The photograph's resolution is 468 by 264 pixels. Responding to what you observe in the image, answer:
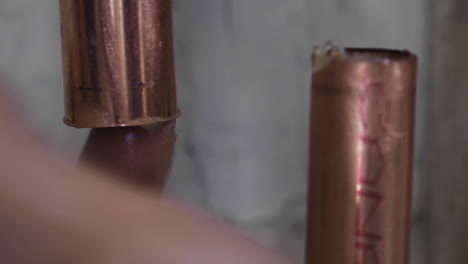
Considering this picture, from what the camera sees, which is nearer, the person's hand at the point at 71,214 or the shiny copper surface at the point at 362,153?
the shiny copper surface at the point at 362,153

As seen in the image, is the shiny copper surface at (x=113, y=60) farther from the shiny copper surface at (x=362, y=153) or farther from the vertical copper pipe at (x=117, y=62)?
the shiny copper surface at (x=362, y=153)

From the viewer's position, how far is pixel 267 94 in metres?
0.56

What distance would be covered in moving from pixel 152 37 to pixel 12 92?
0.17 m

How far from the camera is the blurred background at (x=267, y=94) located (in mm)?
527

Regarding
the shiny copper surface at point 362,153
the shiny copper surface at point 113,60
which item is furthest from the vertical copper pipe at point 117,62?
the shiny copper surface at point 362,153

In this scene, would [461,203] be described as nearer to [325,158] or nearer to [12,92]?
[325,158]

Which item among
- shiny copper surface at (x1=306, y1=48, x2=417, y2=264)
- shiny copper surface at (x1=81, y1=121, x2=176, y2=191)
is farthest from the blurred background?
shiny copper surface at (x1=306, y1=48, x2=417, y2=264)

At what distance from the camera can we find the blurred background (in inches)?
20.7

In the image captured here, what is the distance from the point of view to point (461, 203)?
0.54m

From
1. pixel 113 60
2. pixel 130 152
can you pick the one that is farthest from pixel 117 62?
pixel 130 152

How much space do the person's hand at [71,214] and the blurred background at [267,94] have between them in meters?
0.02

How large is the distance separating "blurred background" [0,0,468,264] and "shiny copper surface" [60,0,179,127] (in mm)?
83

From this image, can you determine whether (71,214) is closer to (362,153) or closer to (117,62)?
(117,62)

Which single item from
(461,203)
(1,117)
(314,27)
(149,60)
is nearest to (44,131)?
(1,117)
